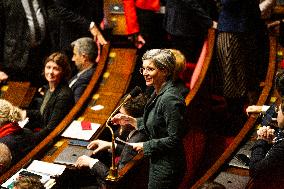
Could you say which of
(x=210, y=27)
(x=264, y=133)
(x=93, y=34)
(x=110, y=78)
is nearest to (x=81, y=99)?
(x=110, y=78)

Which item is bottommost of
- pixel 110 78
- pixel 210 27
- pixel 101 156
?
pixel 101 156

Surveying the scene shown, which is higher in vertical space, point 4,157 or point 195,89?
point 195,89

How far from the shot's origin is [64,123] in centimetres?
461

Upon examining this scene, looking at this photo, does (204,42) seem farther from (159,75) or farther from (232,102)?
(159,75)

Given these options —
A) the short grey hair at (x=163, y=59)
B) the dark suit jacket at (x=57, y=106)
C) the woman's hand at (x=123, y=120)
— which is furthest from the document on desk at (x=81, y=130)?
the short grey hair at (x=163, y=59)

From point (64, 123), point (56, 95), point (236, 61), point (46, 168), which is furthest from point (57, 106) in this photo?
point (236, 61)

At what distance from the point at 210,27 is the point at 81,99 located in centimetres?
143

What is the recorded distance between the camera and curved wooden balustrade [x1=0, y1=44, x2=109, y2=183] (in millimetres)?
4039

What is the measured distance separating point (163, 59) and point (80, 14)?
278cm

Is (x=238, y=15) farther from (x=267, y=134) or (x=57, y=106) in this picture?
(x=267, y=134)

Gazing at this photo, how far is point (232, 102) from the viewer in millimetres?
5379

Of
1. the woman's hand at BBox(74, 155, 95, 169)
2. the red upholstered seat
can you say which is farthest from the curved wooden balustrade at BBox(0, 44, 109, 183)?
the red upholstered seat

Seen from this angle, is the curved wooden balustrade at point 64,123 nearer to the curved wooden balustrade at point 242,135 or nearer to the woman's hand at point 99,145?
the woman's hand at point 99,145

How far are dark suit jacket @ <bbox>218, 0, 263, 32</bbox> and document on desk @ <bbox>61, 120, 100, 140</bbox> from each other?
5.06 feet
